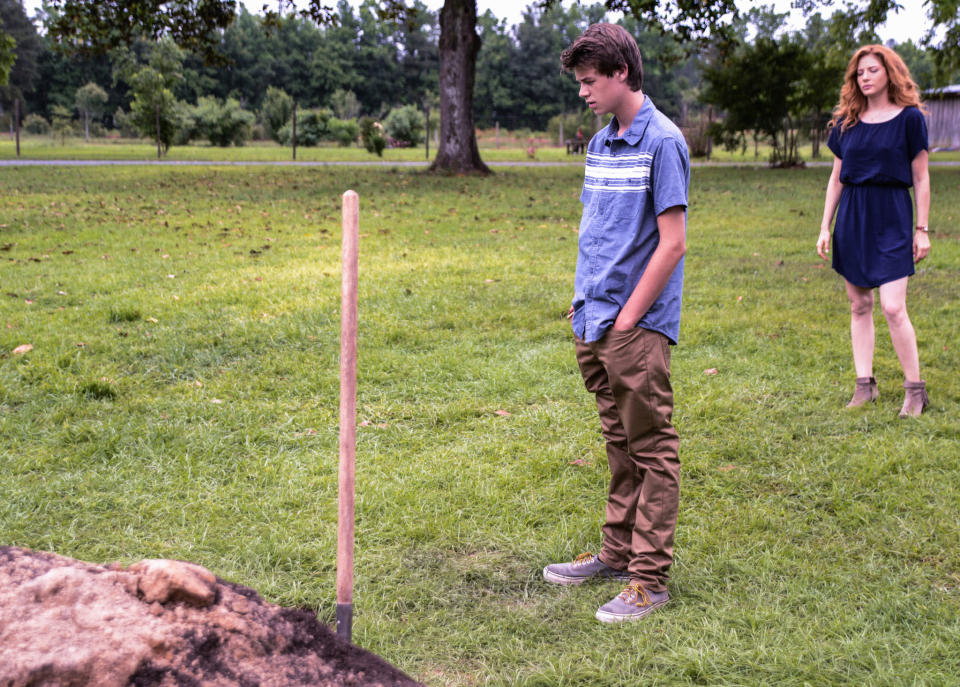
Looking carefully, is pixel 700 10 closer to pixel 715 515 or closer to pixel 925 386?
pixel 925 386

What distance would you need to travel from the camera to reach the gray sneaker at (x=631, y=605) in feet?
9.80

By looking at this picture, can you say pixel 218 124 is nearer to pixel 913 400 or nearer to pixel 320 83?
pixel 913 400

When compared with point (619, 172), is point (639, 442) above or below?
below

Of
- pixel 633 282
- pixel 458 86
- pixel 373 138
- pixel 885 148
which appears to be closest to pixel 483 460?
pixel 633 282

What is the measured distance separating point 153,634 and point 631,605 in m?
1.62

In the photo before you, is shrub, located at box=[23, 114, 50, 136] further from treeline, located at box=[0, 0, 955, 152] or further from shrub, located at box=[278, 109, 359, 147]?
shrub, located at box=[278, 109, 359, 147]

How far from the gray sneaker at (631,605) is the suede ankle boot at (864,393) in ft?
8.26

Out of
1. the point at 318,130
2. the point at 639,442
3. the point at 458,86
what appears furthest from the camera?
the point at 318,130

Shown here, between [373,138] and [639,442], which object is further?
[373,138]

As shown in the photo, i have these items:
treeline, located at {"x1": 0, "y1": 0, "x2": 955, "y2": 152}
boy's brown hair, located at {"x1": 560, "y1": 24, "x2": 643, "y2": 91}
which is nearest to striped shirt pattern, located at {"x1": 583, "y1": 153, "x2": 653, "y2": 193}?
boy's brown hair, located at {"x1": 560, "y1": 24, "x2": 643, "y2": 91}

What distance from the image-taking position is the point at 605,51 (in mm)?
2654

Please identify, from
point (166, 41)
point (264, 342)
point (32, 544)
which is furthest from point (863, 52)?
point (166, 41)

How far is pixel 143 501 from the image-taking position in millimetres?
3871

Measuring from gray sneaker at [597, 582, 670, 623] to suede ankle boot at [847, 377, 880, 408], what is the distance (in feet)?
8.26
